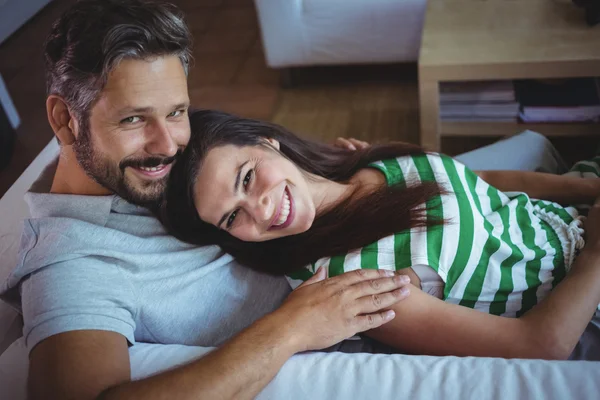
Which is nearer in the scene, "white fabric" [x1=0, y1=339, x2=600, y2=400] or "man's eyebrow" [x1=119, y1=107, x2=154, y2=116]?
"white fabric" [x1=0, y1=339, x2=600, y2=400]

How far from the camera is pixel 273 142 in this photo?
3.67 feet

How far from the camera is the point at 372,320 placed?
88 cm

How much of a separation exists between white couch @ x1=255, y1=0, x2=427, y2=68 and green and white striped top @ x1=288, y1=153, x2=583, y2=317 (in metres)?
1.17

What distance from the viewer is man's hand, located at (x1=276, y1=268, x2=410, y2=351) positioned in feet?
2.81

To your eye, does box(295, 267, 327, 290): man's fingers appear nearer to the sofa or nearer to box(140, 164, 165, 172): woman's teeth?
A: the sofa

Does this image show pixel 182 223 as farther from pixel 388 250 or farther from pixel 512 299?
pixel 512 299

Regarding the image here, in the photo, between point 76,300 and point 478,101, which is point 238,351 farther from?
point 478,101

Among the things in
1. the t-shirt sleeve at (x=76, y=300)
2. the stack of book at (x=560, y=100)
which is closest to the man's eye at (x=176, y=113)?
the t-shirt sleeve at (x=76, y=300)

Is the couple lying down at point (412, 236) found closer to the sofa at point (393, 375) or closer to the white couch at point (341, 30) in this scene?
the sofa at point (393, 375)

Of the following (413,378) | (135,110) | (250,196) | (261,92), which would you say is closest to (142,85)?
(135,110)

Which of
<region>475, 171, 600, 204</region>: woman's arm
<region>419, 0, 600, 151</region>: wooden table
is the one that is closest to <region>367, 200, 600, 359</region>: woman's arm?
<region>475, 171, 600, 204</region>: woman's arm

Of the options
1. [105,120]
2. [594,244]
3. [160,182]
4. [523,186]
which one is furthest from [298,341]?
[523,186]

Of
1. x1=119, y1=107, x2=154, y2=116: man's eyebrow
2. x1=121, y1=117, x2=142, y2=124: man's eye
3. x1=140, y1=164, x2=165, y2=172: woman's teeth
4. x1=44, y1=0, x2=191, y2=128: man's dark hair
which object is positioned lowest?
x1=140, y1=164, x2=165, y2=172: woman's teeth

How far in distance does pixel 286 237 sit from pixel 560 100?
1.19m
